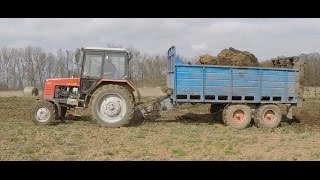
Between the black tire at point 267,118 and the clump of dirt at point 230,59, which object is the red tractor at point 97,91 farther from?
the black tire at point 267,118

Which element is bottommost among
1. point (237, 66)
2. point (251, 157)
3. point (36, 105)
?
point (251, 157)

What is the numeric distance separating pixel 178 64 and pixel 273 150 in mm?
4243

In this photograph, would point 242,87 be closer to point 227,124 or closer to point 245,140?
point 227,124

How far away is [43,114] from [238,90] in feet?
19.1

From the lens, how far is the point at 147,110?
12.1 m

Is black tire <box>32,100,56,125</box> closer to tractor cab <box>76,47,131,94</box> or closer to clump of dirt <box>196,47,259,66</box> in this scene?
tractor cab <box>76,47,131,94</box>

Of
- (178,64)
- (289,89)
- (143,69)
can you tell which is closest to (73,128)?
(178,64)

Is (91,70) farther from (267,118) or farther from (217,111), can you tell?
(267,118)

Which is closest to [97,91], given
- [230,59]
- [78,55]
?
[78,55]

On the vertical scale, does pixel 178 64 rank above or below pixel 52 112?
above

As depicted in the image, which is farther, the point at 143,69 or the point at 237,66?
the point at 143,69

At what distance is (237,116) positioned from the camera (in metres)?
11.9

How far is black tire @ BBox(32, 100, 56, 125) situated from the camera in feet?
36.4

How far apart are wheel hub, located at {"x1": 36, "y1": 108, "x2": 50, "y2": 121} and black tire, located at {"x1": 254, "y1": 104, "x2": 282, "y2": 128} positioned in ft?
20.6
